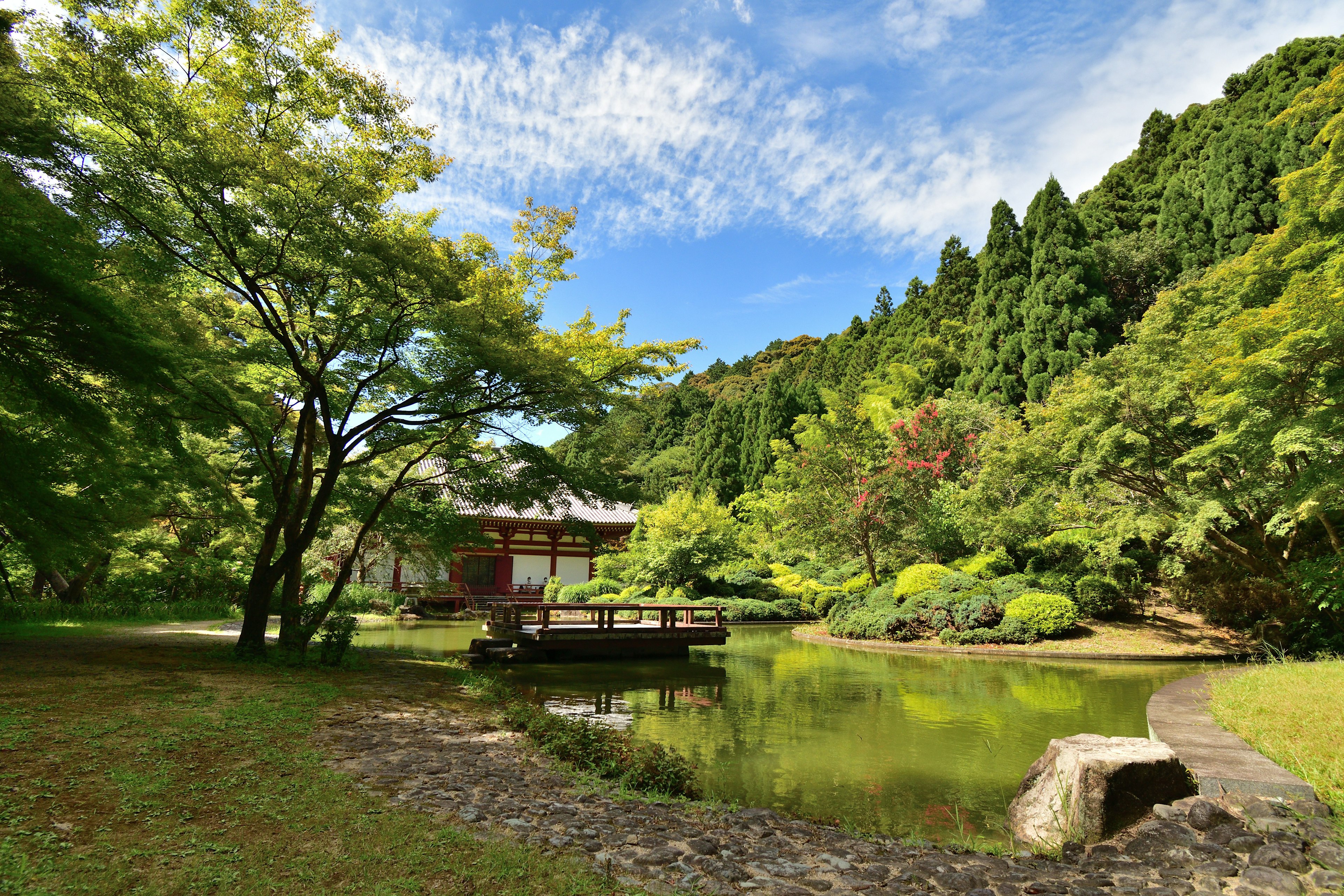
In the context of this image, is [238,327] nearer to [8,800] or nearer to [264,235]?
[264,235]

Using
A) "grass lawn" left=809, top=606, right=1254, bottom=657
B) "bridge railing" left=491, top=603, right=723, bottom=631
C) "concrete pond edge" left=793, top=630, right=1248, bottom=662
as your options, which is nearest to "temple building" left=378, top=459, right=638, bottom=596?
"bridge railing" left=491, top=603, right=723, bottom=631

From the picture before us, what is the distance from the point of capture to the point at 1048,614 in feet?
40.7

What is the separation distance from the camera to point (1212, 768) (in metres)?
4.11

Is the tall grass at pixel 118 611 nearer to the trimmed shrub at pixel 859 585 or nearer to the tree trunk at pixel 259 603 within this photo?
the tree trunk at pixel 259 603

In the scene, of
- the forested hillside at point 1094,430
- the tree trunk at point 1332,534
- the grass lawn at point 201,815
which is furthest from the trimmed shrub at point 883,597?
the grass lawn at point 201,815

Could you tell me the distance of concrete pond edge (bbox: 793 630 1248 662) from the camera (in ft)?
35.7

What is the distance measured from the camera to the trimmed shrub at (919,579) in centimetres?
1516

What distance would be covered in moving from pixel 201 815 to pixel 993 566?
51.7 feet

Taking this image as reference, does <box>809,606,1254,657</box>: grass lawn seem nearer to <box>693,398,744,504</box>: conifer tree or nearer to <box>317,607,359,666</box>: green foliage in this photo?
<box>317,607,359,666</box>: green foliage

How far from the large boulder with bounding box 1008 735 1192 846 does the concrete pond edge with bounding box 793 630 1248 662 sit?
27.7 feet

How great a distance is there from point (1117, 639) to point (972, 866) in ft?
36.8

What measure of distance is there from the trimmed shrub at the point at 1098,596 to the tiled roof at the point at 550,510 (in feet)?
31.5

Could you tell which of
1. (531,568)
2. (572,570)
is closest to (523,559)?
(531,568)

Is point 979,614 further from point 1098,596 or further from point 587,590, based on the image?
point 587,590
